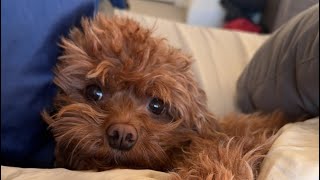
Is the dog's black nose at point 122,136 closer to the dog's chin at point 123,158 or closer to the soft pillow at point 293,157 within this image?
the dog's chin at point 123,158

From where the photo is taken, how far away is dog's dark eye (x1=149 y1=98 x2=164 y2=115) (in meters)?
0.88

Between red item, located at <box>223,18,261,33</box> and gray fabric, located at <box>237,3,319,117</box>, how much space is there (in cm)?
69

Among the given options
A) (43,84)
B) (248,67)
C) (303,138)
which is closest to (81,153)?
(43,84)

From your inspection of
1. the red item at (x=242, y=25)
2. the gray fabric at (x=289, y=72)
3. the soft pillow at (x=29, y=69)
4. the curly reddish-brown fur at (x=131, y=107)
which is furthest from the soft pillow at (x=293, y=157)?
the red item at (x=242, y=25)

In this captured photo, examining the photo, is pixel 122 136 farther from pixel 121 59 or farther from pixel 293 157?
pixel 293 157

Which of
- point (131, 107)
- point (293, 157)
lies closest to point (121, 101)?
point (131, 107)

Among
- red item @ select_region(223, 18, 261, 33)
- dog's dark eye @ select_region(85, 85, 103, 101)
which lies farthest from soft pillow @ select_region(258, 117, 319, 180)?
red item @ select_region(223, 18, 261, 33)

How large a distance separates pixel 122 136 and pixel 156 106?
4.1 inches

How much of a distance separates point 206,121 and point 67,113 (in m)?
0.24

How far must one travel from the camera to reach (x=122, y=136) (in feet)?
2.64

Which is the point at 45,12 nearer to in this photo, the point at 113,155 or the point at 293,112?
the point at 113,155

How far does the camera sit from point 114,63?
86 cm

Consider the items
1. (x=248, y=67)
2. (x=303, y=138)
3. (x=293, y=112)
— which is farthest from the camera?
(x=248, y=67)

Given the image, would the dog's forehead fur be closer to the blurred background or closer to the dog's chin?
the dog's chin
